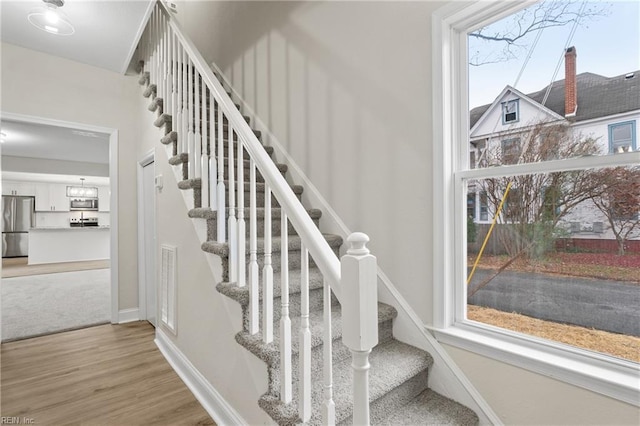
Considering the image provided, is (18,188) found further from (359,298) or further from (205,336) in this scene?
(359,298)

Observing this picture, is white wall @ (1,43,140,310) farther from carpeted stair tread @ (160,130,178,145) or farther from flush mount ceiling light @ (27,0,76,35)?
carpeted stair tread @ (160,130,178,145)

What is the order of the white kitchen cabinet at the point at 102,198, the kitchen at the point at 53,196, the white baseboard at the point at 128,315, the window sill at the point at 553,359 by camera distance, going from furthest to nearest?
the white kitchen cabinet at the point at 102,198
the kitchen at the point at 53,196
the white baseboard at the point at 128,315
the window sill at the point at 553,359

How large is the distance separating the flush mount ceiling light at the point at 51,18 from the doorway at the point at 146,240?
4.42ft

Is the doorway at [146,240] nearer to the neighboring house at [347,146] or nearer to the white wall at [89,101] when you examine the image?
the white wall at [89,101]

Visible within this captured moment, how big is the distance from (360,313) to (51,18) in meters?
3.34

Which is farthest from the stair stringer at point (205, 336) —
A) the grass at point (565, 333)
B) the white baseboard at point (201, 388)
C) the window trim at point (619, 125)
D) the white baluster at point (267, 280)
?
the window trim at point (619, 125)

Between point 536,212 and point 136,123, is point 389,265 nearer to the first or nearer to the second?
point 536,212

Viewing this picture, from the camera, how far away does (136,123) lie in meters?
3.64

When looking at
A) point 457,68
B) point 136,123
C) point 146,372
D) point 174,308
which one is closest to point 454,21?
point 457,68

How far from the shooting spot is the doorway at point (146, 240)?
11.6 ft

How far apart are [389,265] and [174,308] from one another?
5.65ft

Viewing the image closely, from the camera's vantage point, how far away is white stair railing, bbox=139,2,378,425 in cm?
84

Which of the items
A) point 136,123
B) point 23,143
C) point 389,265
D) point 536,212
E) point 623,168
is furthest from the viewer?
point 23,143

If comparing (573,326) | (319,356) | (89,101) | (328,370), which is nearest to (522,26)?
(573,326)
